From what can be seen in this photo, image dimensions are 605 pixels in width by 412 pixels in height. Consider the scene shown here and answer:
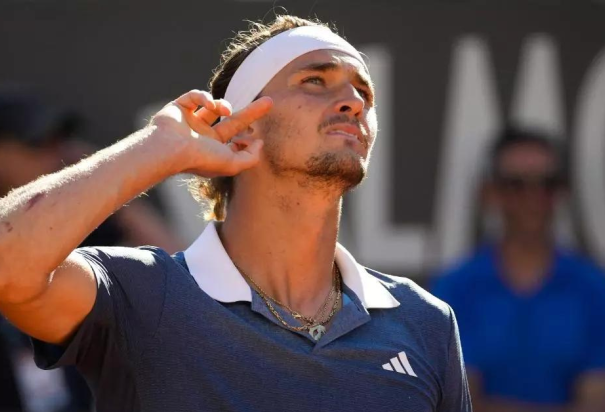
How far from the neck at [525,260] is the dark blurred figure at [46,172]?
147cm

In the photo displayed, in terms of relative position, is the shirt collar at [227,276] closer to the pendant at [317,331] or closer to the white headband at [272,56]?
the pendant at [317,331]

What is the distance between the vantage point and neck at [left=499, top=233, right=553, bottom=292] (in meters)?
5.25

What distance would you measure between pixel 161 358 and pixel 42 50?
3.16 m

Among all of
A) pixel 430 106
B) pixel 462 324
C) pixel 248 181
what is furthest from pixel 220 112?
pixel 430 106

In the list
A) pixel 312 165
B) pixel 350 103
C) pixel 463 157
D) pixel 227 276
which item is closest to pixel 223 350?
pixel 227 276

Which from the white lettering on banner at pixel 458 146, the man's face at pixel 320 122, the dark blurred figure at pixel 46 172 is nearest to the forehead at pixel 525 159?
the white lettering on banner at pixel 458 146

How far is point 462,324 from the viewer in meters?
5.18

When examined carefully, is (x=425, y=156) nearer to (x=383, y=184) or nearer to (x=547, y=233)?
(x=383, y=184)

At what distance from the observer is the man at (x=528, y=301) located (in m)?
5.07

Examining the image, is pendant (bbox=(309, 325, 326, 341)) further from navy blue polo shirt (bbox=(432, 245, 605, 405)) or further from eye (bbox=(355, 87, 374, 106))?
navy blue polo shirt (bbox=(432, 245, 605, 405))

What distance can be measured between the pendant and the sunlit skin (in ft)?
0.32

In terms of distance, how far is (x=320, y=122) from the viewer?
3189mm

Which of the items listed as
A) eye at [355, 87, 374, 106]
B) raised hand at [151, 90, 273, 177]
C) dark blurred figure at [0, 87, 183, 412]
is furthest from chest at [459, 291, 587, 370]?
raised hand at [151, 90, 273, 177]

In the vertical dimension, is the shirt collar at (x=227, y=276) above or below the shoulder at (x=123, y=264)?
below
